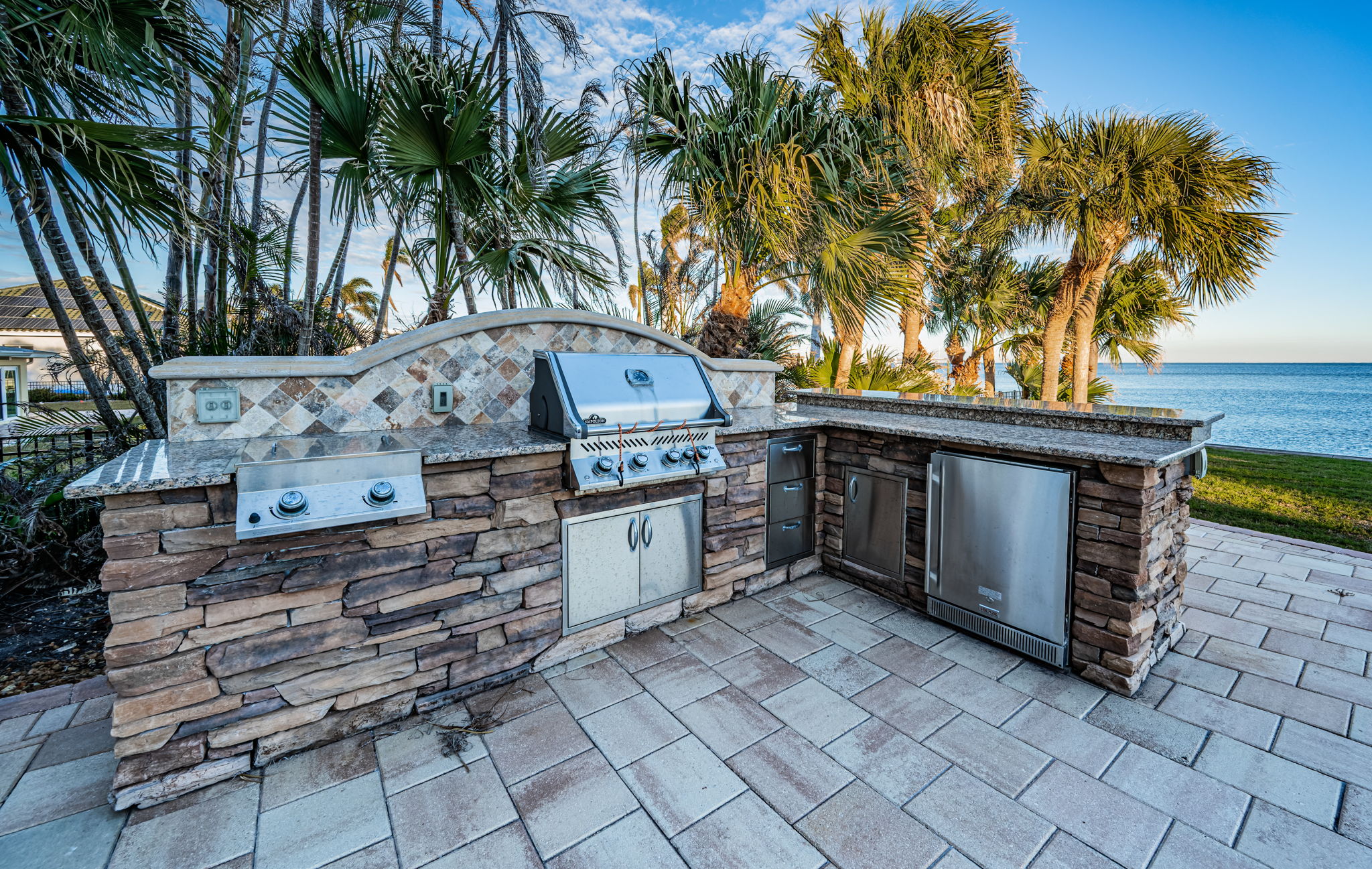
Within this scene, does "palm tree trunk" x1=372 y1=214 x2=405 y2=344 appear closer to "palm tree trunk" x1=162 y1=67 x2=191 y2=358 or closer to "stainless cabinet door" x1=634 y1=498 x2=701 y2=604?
"palm tree trunk" x1=162 y1=67 x2=191 y2=358

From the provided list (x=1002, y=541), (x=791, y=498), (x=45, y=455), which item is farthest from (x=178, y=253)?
(x=1002, y=541)

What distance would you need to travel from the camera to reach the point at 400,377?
2359mm

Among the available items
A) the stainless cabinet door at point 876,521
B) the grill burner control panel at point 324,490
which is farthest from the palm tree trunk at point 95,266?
the stainless cabinet door at point 876,521

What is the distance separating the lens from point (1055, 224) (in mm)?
7035

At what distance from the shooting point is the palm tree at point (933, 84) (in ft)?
15.5

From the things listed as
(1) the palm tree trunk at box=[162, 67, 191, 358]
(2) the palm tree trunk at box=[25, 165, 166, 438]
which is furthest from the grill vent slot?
(2) the palm tree trunk at box=[25, 165, 166, 438]

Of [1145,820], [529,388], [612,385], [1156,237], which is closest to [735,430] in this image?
[612,385]

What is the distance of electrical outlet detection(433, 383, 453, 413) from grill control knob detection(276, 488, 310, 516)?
93 centimetres

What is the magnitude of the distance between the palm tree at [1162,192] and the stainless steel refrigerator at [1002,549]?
18.9 ft

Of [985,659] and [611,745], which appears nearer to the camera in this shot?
[611,745]

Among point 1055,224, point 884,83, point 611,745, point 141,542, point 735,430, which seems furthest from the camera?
point 1055,224

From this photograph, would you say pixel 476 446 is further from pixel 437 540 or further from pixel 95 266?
pixel 95 266

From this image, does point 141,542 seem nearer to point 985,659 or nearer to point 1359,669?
point 985,659

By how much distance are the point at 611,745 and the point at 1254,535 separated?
16.3 feet
